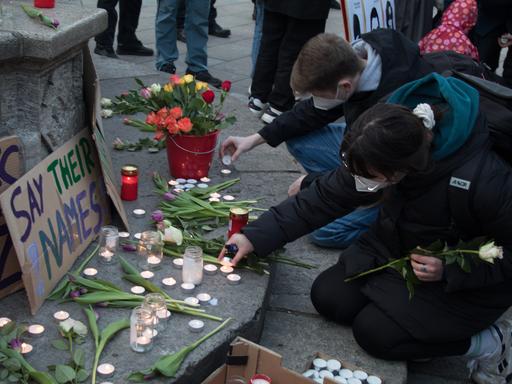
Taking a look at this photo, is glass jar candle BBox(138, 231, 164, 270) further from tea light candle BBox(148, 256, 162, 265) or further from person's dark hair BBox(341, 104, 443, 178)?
person's dark hair BBox(341, 104, 443, 178)

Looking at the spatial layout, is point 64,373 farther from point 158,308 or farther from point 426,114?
point 426,114

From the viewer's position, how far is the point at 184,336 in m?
2.58

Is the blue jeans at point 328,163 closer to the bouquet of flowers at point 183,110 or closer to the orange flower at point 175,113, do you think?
the bouquet of flowers at point 183,110

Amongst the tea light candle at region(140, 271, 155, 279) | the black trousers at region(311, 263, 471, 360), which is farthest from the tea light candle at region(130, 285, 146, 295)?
the black trousers at region(311, 263, 471, 360)

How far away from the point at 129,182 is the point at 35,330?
43.1 inches

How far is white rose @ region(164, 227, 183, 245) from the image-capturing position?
3070 millimetres

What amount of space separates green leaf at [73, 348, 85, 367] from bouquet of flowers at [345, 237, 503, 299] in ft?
3.75

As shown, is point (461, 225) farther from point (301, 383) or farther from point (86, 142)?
point (86, 142)

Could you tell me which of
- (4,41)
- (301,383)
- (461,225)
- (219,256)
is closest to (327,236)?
(219,256)

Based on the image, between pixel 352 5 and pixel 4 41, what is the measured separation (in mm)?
2120

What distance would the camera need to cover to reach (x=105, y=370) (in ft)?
7.63

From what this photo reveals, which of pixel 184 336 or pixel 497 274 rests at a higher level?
pixel 497 274

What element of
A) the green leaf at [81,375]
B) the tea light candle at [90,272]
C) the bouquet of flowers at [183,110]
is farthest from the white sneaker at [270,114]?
the green leaf at [81,375]

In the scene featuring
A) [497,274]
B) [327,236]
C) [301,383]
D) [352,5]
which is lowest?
[327,236]
